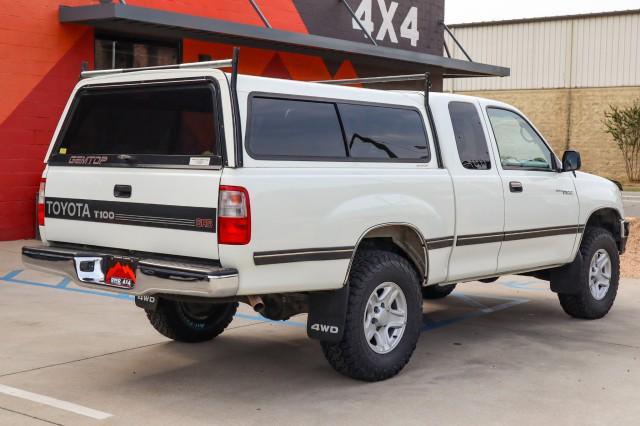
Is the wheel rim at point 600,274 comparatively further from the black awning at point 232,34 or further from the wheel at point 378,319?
the black awning at point 232,34

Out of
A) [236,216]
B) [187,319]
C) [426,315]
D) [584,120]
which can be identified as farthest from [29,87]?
[584,120]

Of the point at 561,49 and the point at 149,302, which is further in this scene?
the point at 561,49

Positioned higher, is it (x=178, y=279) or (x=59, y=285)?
(x=178, y=279)

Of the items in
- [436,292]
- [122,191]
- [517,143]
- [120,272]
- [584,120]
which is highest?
[584,120]

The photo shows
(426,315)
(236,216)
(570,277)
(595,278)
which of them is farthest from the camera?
(426,315)

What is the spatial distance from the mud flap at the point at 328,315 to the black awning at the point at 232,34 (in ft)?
26.4

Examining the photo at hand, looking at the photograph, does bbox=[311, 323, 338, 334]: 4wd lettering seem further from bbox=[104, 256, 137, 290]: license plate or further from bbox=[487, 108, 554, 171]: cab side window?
bbox=[487, 108, 554, 171]: cab side window

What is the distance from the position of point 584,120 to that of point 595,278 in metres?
30.3

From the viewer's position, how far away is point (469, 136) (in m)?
7.05

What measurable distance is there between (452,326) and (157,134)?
3.61 metres

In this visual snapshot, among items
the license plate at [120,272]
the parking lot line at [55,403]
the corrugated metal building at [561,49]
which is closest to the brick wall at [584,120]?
the corrugated metal building at [561,49]

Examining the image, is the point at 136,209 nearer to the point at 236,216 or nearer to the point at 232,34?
the point at 236,216

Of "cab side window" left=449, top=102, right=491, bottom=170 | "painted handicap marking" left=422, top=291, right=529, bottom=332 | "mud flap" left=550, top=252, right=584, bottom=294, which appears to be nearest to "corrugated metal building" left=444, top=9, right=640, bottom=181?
"painted handicap marking" left=422, top=291, right=529, bottom=332

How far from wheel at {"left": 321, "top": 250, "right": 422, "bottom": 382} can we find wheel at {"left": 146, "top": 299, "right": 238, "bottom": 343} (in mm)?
1486
